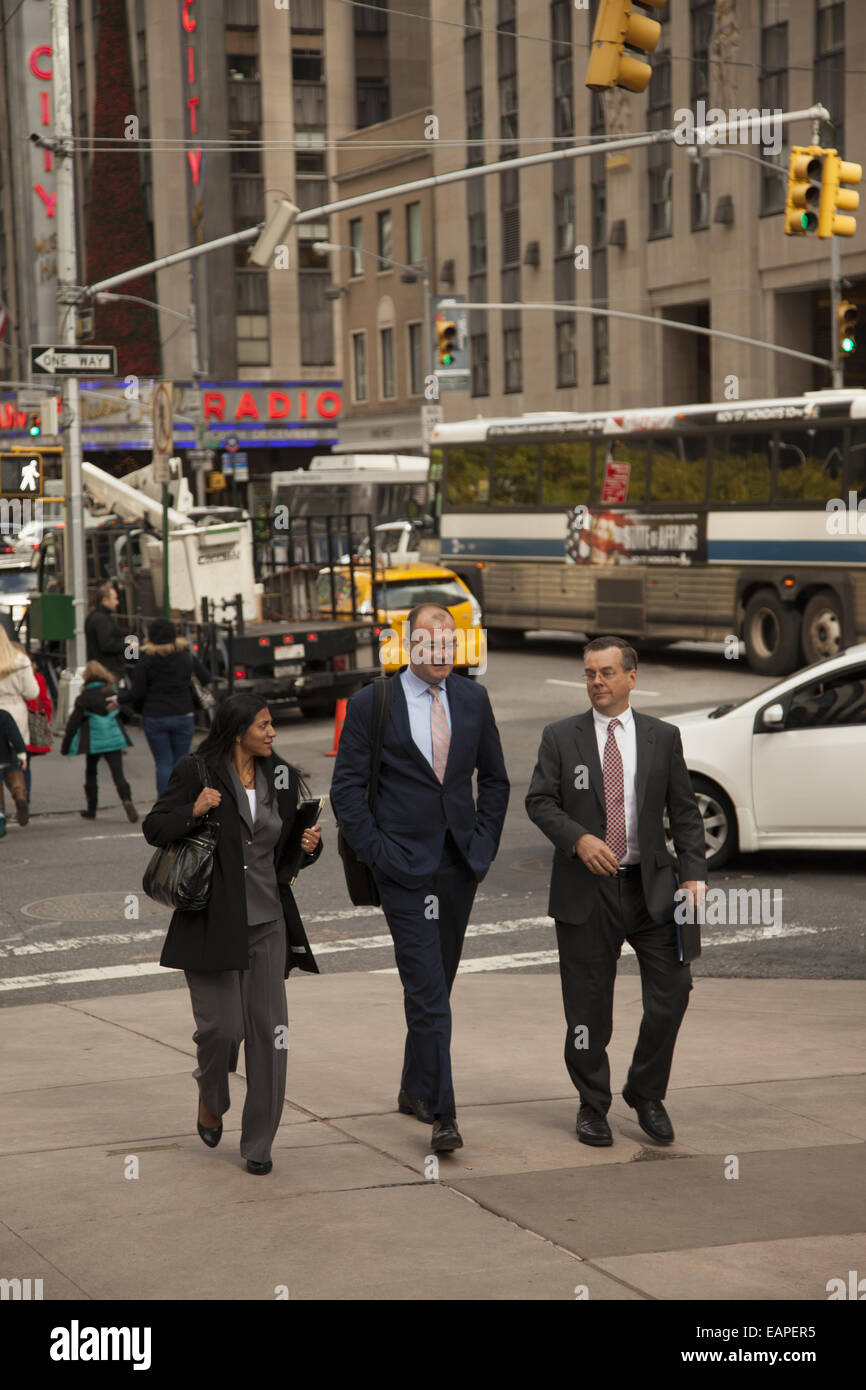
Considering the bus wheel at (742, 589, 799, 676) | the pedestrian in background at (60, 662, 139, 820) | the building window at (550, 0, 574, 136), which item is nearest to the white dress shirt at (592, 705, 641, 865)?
the pedestrian in background at (60, 662, 139, 820)

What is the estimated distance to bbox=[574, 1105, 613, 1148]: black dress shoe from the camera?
6.45 meters

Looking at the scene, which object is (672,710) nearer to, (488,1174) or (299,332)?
(488,1174)

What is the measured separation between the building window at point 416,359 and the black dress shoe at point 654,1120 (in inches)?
2387

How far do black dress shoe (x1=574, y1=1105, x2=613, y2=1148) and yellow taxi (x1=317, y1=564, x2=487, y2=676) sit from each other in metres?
15.3

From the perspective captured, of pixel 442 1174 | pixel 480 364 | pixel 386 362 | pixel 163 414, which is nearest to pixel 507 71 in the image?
pixel 480 364

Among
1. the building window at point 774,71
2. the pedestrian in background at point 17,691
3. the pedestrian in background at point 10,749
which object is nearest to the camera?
the pedestrian in background at point 10,749

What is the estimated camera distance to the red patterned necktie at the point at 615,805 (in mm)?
6422

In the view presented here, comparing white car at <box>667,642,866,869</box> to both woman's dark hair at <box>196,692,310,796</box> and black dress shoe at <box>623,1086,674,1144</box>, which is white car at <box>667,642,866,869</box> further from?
woman's dark hair at <box>196,692,310,796</box>

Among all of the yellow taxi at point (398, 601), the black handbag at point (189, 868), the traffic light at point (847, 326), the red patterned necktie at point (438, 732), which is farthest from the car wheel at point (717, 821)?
the traffic light at point (847, 326)

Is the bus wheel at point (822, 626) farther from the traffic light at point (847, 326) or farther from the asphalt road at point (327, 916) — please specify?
the asphalt road at point (327, 916)

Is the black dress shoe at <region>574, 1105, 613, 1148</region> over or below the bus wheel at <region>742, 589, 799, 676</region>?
below

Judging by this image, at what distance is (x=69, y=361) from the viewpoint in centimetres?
2067

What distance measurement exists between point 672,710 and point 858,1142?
49.6ft

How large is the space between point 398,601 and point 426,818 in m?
19.1
